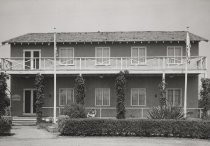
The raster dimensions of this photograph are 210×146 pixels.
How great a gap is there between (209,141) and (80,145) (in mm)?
7768

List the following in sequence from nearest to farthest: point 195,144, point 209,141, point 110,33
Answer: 1. point 195,144
2. point 209,141
3. point 110,33

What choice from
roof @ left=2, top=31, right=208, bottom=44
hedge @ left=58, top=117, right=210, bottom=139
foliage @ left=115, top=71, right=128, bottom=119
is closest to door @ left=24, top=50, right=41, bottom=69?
roof @ left=2, top=31, right=208, bottom=44

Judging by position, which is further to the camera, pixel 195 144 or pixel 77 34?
pixel 77 34

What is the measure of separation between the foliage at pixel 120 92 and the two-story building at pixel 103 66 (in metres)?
1.52

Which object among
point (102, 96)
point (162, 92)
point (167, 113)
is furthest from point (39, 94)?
point (167, 113)

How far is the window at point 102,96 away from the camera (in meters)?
35.9

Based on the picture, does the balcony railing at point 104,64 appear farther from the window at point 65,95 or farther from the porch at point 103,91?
the window at point 65,95

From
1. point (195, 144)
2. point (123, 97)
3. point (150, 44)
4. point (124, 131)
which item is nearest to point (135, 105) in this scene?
point (123, 97)

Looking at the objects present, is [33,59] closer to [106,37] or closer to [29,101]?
[29,101]

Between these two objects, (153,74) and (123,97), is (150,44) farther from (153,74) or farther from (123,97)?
(123,97)

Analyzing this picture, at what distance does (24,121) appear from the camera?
3350 centimetres

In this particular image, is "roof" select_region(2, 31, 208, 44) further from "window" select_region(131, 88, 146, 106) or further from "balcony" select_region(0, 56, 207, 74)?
"window" select_region(131, 88, 146, 106)

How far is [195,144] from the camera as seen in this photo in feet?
69.8

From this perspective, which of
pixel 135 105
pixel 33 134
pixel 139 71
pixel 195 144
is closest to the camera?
pixel 195 144
